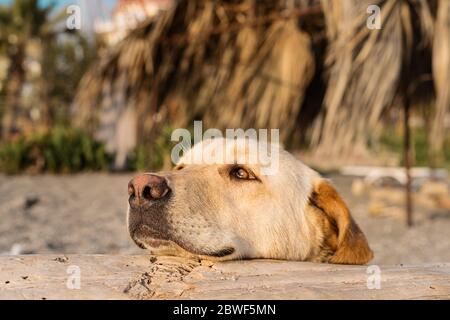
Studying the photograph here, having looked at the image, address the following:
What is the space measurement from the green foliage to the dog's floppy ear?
11576mm

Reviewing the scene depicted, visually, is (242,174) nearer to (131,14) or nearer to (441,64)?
(441,64)

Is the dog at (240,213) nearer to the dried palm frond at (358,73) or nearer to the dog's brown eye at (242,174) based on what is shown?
the dog's brown eye at (242,174)

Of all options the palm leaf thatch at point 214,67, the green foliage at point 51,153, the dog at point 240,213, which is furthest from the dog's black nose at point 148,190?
the green foliage at point 51,153

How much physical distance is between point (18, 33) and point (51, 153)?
49.7ft

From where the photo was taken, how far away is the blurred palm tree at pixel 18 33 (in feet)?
86.0

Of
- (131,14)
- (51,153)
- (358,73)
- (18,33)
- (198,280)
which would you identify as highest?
(18,33)

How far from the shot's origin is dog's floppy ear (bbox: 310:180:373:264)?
2.51 m

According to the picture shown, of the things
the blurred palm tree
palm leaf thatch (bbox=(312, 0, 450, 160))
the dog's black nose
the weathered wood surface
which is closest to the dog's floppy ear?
the weathered wood surface

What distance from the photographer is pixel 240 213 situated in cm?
245

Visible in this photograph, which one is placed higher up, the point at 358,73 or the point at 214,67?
the point at 214,67

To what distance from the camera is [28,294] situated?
177cm

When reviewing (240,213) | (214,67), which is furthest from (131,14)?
(240,213)

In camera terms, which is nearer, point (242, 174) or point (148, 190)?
point (148, 190)

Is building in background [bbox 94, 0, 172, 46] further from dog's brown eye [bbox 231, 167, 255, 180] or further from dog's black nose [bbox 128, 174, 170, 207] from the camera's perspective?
dog's black nose [bbox 128, 174, 170, 207]
